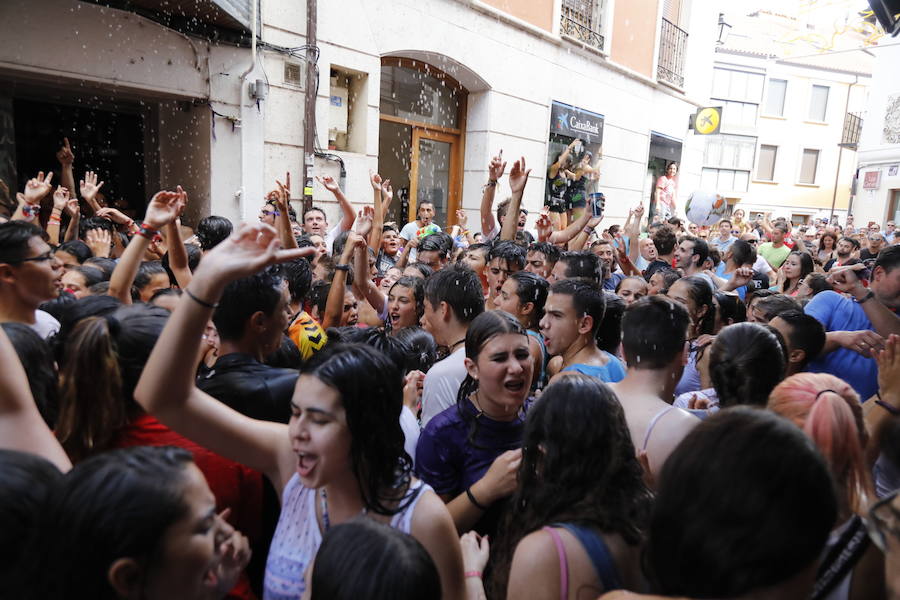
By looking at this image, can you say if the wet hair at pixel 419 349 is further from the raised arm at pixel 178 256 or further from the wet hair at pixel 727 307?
the wet hair at pixel 727 307

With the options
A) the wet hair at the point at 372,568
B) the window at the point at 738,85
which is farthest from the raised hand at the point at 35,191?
the window at the point at 738,85

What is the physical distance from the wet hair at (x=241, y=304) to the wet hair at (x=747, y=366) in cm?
178

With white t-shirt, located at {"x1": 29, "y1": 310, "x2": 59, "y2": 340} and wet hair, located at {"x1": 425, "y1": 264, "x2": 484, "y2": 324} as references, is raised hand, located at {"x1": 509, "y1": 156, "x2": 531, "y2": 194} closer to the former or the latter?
wet hair, located at {"x1": 425, "y1": 264, "x2": 484, "y2": 324}

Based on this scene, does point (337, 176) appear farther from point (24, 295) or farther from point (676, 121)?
point (676, 121)

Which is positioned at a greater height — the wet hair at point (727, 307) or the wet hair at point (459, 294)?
the wet hair at point (459, 294)

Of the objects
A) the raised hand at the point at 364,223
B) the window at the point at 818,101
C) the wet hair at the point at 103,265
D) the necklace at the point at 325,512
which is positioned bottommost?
the necklace at the point at 325,512

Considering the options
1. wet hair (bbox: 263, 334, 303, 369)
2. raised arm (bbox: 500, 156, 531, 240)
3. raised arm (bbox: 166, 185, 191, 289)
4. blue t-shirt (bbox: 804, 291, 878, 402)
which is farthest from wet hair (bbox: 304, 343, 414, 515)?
raised arm (bbox: 500, 156, 531, 240)

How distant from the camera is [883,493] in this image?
5.96ft

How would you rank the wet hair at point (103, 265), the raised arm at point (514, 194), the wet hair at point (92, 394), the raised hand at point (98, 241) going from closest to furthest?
the wet hair at point (92, 394), the wet hair at point (103, 265), the raised hand at point (98, 241), the raised arm at point (514, 194)

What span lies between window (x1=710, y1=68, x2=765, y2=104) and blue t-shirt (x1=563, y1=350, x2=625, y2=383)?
34.1 meters

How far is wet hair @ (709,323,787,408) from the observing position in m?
2.19

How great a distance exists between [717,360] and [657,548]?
54.5 inches

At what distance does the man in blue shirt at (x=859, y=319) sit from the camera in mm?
3172

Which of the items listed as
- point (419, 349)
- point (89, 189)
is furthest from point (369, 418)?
point (89, 189)
